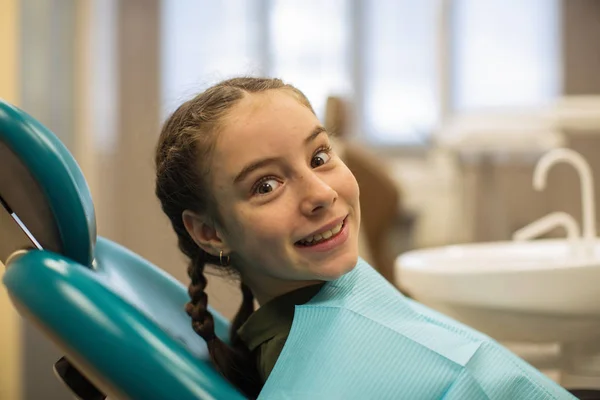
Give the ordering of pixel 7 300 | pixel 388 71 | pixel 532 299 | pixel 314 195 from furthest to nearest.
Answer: pixel 388 71 → pixel 7 300 → pixel 532 299 → pixel 314 195

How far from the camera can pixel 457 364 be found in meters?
0.73

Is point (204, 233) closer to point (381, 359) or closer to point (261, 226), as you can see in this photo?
point (261, 226)

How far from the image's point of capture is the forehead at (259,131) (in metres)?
0.82

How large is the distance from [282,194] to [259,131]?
0.25 feet

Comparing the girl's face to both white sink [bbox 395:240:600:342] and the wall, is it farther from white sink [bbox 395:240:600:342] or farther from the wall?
the wall

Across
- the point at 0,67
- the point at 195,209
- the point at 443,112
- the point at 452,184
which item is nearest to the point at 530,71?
the point at 443,112

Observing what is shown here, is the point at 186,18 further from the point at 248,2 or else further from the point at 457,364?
the point at 457,364

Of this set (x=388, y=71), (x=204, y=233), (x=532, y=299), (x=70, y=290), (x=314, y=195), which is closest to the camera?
(x=70, y=290)

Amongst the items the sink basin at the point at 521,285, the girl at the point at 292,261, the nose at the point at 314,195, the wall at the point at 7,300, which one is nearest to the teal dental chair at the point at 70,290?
the girl at the point at 292,261

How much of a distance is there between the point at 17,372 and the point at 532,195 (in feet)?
11.0

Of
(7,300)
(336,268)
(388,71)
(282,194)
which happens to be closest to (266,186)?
(282,194)

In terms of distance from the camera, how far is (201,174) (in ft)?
2.87

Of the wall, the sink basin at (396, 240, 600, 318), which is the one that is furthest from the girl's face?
the wall

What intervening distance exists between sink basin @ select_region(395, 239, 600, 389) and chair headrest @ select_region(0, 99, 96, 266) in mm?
825
